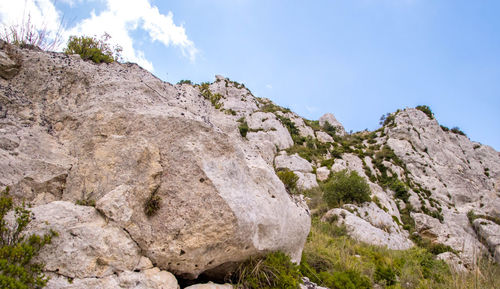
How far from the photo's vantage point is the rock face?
341 centimetres

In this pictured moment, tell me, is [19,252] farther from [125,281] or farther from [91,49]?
[91,49]

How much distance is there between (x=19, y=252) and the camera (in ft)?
8.80

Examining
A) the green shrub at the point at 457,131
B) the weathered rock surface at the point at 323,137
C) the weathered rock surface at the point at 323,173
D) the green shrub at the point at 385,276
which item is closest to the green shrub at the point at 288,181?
the green shrub at the point at 385,276

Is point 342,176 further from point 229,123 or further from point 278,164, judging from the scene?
point 229,123

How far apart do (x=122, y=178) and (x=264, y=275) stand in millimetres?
2828

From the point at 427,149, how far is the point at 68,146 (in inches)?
1527

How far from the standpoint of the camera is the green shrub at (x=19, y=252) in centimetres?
253

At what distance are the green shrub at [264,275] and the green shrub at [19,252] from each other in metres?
2.78

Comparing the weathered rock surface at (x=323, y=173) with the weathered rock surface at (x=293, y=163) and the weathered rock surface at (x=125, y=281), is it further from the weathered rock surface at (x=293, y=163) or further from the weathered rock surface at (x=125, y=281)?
the weathered rock surface at (x=125, y=281)

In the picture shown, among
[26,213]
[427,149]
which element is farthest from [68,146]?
[427,149]

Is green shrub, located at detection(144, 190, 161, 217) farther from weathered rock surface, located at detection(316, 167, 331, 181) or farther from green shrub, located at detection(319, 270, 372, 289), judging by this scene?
weathered rock surface, located at detection(316, 167, 331, 181)

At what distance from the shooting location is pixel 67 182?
13.6 feet

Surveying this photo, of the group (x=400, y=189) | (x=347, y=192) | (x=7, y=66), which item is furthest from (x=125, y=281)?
(x=400, y=189)

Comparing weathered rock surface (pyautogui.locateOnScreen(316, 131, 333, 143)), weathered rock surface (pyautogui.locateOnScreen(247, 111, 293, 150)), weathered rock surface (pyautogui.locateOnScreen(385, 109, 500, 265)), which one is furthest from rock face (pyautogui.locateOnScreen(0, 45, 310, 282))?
weathered rock surface (pyautogui.locateOnScreen(316, 131, 333, 143))
